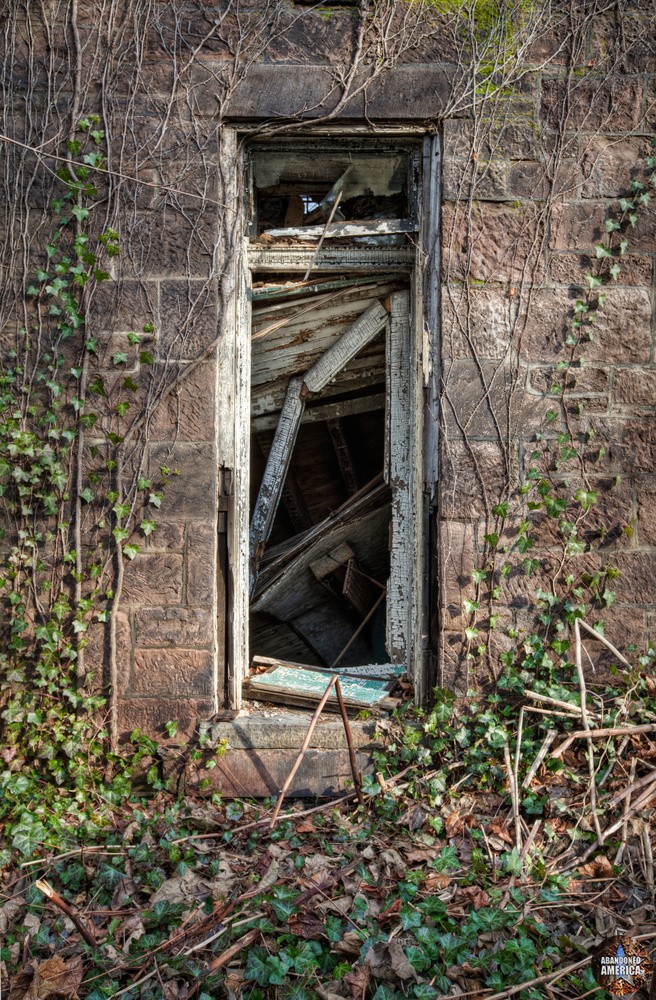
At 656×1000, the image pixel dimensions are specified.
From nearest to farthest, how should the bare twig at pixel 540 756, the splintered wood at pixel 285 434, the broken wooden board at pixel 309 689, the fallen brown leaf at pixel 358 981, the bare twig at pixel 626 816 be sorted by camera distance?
the fallen brown leaf at pixel 358 981 → the bare twig at pixel 626 816 → the bare twig at pixel 540 756 → the broken wooden board at pixel 309 689 → the splintered wood at pixel 285 434

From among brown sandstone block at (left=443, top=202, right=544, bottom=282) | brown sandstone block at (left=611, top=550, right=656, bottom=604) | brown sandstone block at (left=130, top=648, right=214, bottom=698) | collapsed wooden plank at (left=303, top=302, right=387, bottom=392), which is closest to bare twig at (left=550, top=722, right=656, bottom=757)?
brown sandstone block at (left=611, top=550, right=656, bottom=604)

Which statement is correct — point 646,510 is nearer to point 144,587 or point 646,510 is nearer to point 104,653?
point 144,587

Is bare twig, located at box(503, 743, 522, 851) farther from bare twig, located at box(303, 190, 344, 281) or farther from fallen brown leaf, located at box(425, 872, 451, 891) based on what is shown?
bare twig, located at box(303, 190, 344, 281)

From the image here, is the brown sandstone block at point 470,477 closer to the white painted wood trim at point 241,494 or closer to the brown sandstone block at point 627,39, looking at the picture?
the white painted wood trim at point 241,494

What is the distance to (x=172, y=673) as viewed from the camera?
10.6 feet

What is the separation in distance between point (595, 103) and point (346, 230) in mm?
1254

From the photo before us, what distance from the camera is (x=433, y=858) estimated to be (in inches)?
108

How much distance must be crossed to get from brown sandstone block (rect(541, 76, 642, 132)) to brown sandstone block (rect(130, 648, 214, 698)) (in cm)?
295

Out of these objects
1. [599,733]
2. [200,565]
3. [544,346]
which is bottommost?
[599,733]

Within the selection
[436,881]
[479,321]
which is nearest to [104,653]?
[436,881]

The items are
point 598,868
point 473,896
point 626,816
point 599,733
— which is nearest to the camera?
point 473,896

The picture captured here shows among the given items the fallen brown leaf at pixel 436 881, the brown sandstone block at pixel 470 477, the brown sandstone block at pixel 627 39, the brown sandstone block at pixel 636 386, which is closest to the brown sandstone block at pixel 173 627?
the brown sandstone block at pixel 470 477

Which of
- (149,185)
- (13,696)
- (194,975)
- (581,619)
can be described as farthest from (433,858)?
(149,185)
